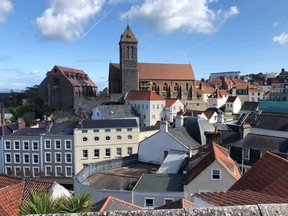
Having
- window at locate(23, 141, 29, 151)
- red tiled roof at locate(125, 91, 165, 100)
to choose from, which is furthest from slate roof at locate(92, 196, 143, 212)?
red tiled roof at locate(125, 91, 165, 100)

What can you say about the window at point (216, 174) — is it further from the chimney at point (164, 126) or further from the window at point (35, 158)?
the window at point (35, 158)

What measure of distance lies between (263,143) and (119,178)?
10.8 metres

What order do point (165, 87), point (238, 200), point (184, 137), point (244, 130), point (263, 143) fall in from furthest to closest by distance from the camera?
point (165, 87) → point (184, 137) → point (244, 130) → point (263, 143) → point (238, 200)

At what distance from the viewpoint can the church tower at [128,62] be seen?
223 ft

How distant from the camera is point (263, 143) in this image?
21453 millimetres

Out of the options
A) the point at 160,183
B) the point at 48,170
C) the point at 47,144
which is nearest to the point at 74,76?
the point at 47,144

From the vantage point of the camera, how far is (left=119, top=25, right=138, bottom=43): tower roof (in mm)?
68500

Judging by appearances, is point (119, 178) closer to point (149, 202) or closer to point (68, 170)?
point (149, 202)

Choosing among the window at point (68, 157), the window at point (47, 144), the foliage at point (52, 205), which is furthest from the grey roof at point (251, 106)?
the foliage at point (52, 205)

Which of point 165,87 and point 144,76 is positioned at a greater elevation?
point 144,76

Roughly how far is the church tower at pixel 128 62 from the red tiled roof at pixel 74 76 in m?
8.37

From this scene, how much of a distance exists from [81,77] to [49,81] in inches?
319

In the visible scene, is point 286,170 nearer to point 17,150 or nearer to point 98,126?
point 98,126

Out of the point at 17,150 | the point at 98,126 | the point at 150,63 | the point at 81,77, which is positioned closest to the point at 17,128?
the point at 17,150
